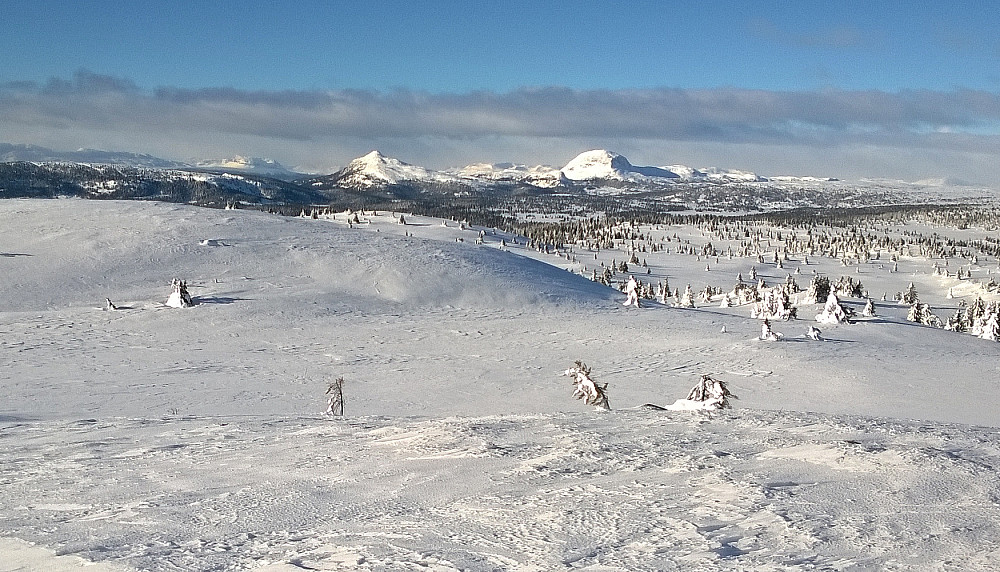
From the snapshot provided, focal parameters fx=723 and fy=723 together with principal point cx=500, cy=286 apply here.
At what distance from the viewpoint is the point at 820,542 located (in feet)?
19.9

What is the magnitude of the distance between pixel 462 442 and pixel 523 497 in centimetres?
258

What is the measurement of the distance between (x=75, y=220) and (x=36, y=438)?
38562mm

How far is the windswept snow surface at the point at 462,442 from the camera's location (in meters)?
6.10

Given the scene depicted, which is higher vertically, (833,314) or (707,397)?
(707,397)

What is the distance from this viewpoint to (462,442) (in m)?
9.84

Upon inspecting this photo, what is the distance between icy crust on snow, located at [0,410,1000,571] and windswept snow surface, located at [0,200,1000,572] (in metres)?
0.03

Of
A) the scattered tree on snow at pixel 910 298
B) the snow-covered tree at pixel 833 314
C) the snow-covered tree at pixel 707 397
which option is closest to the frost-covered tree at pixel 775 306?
the snow-covered tree at pixel 833 314

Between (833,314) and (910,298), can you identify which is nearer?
(833,314)

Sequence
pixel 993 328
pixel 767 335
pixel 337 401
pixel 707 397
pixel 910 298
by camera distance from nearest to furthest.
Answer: pixel 707 397, pixel 337 401, pixel 767 335, pixel 993 328, pixel 910 298

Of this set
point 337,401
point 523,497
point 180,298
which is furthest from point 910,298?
point 523,497

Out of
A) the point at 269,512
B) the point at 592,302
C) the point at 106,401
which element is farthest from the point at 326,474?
the point at 592,302

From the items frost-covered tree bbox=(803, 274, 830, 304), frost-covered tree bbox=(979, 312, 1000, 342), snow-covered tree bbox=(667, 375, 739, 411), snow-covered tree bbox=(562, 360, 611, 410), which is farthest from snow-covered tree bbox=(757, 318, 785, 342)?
frost-covered tree bbox=(803, 274, 830, 304)

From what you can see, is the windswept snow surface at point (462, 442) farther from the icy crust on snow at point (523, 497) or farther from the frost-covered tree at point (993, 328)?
the frost-covered tree at point (993, 328)

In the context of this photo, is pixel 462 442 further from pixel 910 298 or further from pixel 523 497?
pixel 910 298
